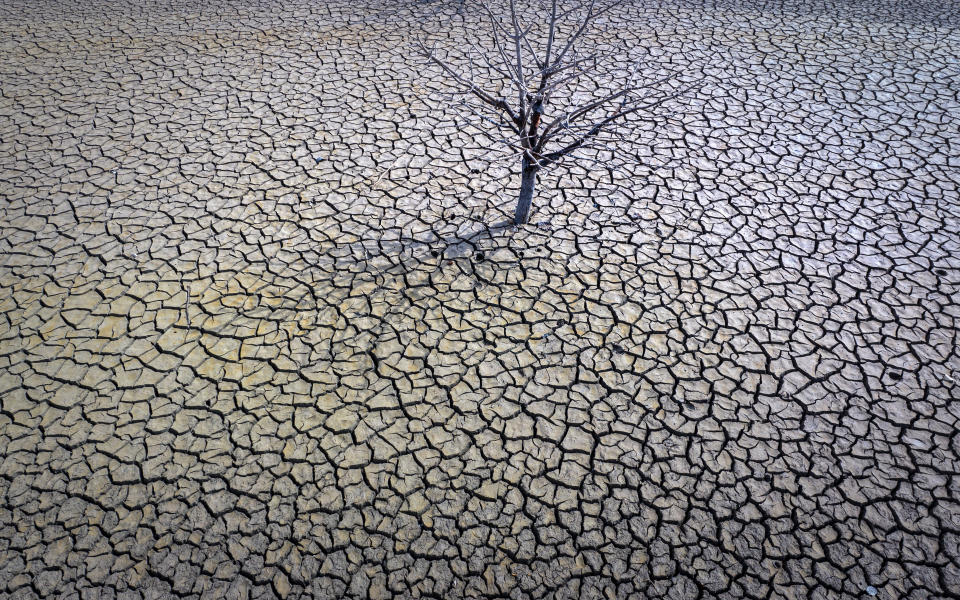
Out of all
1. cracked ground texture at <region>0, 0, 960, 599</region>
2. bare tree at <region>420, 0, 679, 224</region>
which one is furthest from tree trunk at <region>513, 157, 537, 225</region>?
cracked ground texture at <region>0, 0, 960, 599</region>

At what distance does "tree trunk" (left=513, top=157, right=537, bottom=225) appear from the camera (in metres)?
4.11

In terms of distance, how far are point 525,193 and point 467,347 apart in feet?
4.44

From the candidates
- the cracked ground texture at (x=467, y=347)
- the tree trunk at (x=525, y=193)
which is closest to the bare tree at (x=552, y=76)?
the tree trunk at (x=525, y=193)

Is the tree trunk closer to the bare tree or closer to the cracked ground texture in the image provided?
the bare tree

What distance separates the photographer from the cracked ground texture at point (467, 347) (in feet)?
8.66

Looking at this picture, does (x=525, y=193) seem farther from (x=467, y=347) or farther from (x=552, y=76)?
(x=552, y=76)

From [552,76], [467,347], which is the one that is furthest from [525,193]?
[552,76]

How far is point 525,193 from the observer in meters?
4.20

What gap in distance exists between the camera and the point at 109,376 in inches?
131

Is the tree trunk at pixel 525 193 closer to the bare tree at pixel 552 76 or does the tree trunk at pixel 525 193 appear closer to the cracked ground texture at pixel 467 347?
the bare tree at pixel 552 76

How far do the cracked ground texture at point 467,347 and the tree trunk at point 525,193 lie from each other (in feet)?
0.44

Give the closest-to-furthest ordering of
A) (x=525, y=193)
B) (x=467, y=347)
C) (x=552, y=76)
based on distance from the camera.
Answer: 1. (x=467, y=347)
2. (x=525, y=193)
3. (x=552, y=76)

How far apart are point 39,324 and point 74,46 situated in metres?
4.85

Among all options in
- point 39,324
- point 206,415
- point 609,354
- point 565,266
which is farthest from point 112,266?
point 609,354
